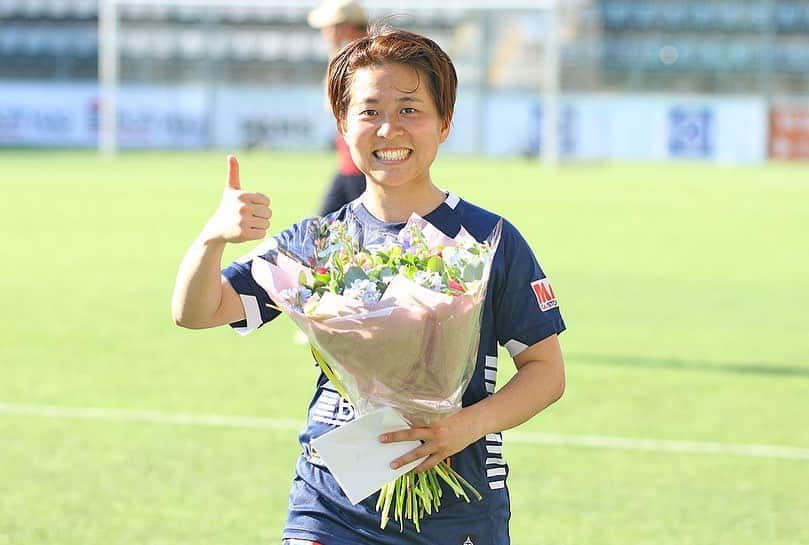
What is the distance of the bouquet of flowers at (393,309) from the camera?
2688mm

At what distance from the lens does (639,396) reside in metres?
7.89

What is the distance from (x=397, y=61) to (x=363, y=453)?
824 millimetres

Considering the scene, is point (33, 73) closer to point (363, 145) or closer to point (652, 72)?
point (652, 72)

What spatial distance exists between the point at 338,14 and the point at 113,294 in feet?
16.2

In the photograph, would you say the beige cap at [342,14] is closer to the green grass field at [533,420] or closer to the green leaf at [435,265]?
the green grass field at [533,420]

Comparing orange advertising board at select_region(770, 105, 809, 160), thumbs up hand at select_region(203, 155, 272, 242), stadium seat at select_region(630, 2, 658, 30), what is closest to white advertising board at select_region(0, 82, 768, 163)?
orange advertising board at select_region(770, 105, 809, 160)

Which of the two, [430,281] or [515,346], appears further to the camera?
[515,346]

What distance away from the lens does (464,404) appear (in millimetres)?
3174

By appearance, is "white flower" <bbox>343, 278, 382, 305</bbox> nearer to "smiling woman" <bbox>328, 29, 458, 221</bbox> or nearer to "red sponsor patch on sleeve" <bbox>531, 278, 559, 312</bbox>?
"smiling woman" <bbox>328, 29, 458, 221</bbox>

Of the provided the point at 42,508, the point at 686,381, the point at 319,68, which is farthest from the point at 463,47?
the point at 42,508

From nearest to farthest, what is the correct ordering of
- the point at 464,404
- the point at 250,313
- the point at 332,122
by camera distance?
the point at 464,404 → the point at 250,313 → the point at 332,122

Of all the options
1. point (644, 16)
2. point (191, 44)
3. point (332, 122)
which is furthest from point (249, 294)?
point (644, 16)

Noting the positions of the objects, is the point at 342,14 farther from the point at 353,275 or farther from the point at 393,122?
the point at 353,275

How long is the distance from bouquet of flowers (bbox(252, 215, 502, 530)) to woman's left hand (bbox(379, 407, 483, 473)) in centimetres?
2
